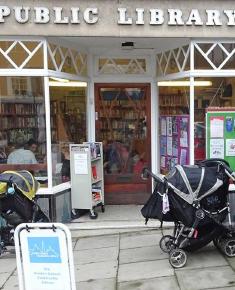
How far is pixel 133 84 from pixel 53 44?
1954 mm

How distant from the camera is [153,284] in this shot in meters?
5.02

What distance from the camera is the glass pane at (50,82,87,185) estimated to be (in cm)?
756

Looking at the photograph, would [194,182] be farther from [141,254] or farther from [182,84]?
[182,84]

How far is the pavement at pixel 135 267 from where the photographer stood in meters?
5.02

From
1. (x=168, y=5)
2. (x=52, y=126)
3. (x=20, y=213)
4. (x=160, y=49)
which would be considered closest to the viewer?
(x=20, y=213)

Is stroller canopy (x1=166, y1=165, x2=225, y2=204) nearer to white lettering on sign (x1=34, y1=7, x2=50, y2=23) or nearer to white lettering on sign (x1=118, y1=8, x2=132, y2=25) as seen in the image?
white lettering on sign (x1=118, y1=8, x2=132, y2=25)

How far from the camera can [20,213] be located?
6.00 m

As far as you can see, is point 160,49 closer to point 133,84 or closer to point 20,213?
point 133,84

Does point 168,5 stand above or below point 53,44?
above

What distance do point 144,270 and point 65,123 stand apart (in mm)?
3504

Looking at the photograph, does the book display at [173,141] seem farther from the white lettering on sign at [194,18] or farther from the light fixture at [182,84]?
the white lettering on sign at [194,18]

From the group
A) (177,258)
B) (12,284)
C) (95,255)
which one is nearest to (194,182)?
(177,258)

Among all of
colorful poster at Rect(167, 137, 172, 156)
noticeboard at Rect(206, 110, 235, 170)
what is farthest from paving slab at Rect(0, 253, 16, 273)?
noticeboard at Rect(206, 110, 235, 170)

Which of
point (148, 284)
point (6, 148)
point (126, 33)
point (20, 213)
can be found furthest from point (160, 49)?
point (148, 284)
